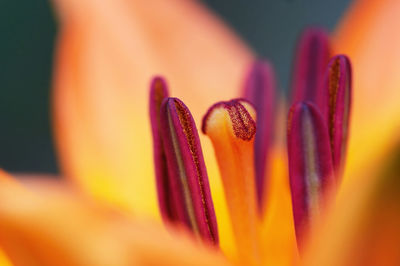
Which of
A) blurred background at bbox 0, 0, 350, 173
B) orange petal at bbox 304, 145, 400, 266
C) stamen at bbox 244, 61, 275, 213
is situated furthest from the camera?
blurred background at bbox 0, 0, 350, 173

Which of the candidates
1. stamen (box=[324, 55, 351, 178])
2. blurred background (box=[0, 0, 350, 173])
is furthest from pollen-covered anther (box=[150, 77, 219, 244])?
blurred background (box=[0, 0, 350, 173])

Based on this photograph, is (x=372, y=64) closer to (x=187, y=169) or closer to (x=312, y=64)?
(x=312, y=64)

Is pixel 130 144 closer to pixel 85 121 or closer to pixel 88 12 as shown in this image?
pixel 85 121

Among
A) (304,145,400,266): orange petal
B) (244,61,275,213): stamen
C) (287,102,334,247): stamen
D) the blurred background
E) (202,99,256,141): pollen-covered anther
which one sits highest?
the blurred background

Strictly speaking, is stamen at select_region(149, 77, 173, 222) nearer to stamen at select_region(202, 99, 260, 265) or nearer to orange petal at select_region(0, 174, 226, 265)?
stamen at select_region(202, 99, 260, 265)

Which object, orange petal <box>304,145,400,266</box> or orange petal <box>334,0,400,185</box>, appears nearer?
orange petal <box>304,145,400,266</box>

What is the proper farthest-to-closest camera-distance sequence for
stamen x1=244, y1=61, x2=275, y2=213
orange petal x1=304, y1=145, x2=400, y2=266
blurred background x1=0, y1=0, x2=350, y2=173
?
1. blurred background x1=0, y1=0, x2=350, y2=173
2. stamen x1=244, y1=61, x2=275, y2=213
3. orange petal x1=304, y1=145, x2=400, y2=266

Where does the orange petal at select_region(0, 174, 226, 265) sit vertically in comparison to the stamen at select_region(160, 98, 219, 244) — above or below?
below
